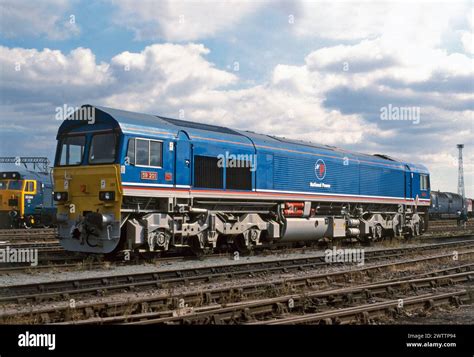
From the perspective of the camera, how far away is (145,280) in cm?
1321

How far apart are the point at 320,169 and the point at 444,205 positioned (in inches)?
1575

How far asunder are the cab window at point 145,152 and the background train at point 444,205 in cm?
4451

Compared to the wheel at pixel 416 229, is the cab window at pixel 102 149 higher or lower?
higher

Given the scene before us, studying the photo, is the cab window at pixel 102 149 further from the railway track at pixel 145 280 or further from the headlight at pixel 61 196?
the railway track at pixel 145 280

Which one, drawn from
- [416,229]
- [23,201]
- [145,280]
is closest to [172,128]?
[145,280]

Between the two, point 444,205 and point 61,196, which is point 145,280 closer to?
point 61,196

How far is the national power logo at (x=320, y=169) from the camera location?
2250 centimetres

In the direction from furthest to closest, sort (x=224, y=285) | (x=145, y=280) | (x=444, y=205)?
(x=444, y=205), (x=145, y=280), (x=224, y=285)

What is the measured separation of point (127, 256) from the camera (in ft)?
52.6

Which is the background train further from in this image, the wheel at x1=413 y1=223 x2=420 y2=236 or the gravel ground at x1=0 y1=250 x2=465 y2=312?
the gravel ground at x1=0 y1=250 x2=465 y2=312

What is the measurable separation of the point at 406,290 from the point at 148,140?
8.23m

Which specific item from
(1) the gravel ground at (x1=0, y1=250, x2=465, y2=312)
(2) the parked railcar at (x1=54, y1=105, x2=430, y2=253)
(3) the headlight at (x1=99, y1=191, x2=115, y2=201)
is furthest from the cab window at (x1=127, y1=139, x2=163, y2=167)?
(1) the gravel ground at (x1=0, y1=250, x2=465, y2=312)

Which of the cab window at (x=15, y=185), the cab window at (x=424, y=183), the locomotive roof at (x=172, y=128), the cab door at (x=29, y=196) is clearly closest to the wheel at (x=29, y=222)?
the cab door at (x=29, y=196)
